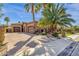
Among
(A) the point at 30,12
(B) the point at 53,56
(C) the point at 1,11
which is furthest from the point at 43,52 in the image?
(C) the point at 1,11

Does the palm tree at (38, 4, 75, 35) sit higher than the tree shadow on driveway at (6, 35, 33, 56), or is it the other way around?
the palm tree at (38, 4, 75, 35)

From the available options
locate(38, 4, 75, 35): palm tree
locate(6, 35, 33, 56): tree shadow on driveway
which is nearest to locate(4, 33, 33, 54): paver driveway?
locate(6, 35, 33, 56): tree shadow on driveway

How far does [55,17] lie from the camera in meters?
2.28

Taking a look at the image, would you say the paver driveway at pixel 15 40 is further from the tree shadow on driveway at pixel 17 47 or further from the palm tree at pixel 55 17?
the palm tree at pixel 55 17

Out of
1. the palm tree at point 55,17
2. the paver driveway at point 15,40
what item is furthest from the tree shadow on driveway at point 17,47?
the palm tree at point 55,17

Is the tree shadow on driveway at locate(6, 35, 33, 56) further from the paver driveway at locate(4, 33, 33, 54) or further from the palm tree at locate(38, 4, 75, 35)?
the palm tree at locate(38, 4, 75, 35)

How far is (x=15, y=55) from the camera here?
221 centimetres

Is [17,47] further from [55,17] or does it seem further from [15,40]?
[55,17]

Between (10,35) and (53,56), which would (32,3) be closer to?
(10,35)

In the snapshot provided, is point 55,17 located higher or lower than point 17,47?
higher

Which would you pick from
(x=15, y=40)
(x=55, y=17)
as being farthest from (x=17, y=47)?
(x=55, y=17)

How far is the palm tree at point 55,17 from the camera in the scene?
7.36 feet

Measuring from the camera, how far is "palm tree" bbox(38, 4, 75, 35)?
88.3 inches

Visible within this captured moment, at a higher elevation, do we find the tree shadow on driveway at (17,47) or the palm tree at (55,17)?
the palm tree at (55,17)
